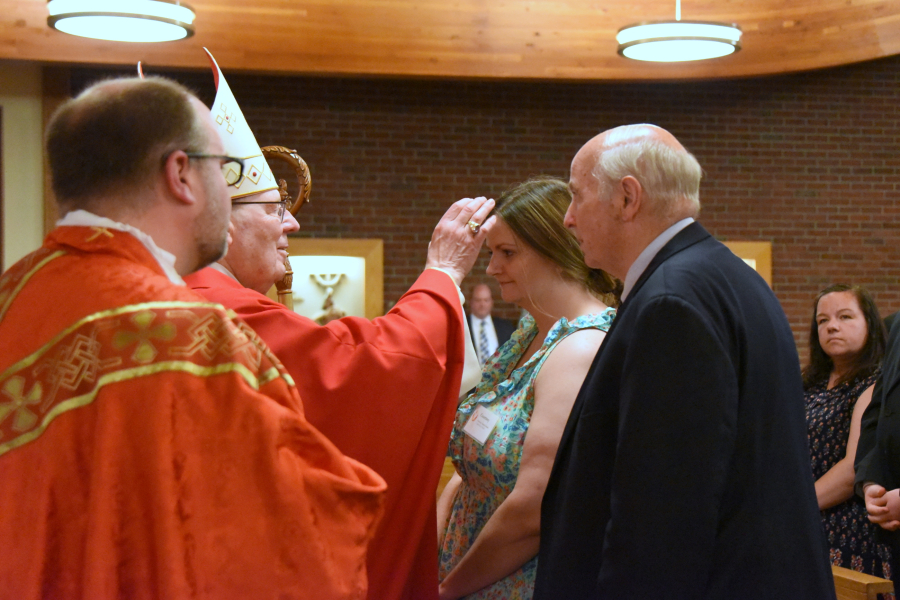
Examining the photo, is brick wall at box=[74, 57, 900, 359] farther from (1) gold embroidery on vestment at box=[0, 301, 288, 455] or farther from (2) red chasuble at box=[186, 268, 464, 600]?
(1) gold embroidery on vestment at box=[0, 301, 288, 455]

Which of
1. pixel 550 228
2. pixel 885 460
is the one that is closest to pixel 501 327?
pixel 885 460

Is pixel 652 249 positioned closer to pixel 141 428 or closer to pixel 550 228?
pixel 550 228

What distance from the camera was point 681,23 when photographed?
5.62 metres

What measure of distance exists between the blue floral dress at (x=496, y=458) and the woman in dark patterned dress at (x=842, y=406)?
167 cm

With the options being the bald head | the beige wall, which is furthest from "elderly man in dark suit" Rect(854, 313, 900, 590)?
the beige wall

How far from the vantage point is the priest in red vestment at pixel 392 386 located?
165 cm

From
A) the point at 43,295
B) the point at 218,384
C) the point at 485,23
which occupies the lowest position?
the point at 218,384

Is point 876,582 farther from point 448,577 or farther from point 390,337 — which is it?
point 390,337

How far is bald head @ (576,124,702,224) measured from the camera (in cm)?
155

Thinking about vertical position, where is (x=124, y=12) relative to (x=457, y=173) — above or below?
above

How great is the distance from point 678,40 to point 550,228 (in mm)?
4089

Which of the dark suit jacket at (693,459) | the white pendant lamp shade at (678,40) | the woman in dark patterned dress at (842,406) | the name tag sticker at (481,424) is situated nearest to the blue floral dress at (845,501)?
the woman in dark patterned dress at (842,406)

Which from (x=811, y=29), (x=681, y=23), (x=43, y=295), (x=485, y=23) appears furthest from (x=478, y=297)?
(x=43, y=295)

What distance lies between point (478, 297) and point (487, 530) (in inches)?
220
